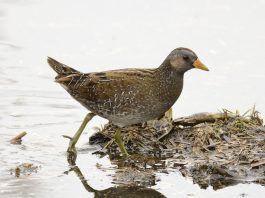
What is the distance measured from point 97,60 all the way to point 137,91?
3.60m

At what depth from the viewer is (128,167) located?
8016 millimetres

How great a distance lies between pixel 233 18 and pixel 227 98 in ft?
10.8

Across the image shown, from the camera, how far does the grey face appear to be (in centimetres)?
834

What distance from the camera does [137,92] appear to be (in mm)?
8312

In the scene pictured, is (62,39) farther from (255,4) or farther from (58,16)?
(255,4)

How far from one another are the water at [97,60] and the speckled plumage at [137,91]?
576mm

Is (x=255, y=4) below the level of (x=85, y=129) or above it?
above

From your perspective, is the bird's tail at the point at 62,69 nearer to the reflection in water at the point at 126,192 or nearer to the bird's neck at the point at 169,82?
the bird's neck at the point at 169,82

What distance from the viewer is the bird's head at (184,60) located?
27.3 feet

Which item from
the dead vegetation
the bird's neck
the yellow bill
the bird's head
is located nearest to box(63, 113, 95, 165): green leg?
the dead vegetation

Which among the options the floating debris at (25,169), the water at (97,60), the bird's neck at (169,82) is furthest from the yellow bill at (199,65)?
the floating debris at (25,169)

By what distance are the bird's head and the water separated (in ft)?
4.18

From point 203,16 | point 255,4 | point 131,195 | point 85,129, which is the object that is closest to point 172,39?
point 203,16

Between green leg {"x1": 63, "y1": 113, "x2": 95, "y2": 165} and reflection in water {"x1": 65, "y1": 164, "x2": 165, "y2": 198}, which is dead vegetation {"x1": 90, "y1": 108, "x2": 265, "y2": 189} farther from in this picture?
reflection in water {"x1": 65, "y1": 164, "x2": 165, "y2": 198}
